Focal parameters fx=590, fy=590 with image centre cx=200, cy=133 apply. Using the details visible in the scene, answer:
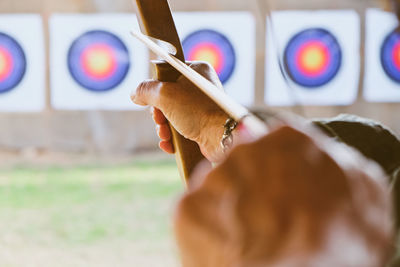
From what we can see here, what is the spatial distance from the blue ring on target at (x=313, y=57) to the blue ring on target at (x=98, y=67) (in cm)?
94

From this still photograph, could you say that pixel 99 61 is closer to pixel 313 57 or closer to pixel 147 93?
pixel 313 57

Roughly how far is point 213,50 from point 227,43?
16cm

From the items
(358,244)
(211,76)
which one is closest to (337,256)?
(358,244)

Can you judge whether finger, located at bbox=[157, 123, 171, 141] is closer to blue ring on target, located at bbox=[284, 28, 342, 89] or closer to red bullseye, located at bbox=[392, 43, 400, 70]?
blue ring on target, located at bbox=[284, 28, 342, 89]

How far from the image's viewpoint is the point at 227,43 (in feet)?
Result: 11.1

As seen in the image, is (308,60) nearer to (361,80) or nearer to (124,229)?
(361,80)

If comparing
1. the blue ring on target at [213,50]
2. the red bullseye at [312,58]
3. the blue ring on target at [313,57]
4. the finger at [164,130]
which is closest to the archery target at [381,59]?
the blue ring on target at [313,57]

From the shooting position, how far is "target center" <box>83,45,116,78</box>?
3.29 metres

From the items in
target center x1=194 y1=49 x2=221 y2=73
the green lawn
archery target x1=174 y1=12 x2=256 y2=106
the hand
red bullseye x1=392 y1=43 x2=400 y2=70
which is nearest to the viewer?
the hand

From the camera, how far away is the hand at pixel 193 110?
0.61 m

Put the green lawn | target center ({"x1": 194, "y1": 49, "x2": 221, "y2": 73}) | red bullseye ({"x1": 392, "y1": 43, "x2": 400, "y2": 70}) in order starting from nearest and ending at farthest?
the green lawn → target center ({"x1": 194, "y1": 49, "x2": 221, "y2": 73}) → red bullseye ({"x1": 392, "y1": 43, "x2": 400, "y2": 70})

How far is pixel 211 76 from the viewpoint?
25.8 inches

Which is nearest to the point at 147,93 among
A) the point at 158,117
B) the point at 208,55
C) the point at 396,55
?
the point at 158,117

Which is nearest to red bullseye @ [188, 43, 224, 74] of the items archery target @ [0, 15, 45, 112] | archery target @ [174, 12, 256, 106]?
archery target @ [174, 12, 256, 106]
